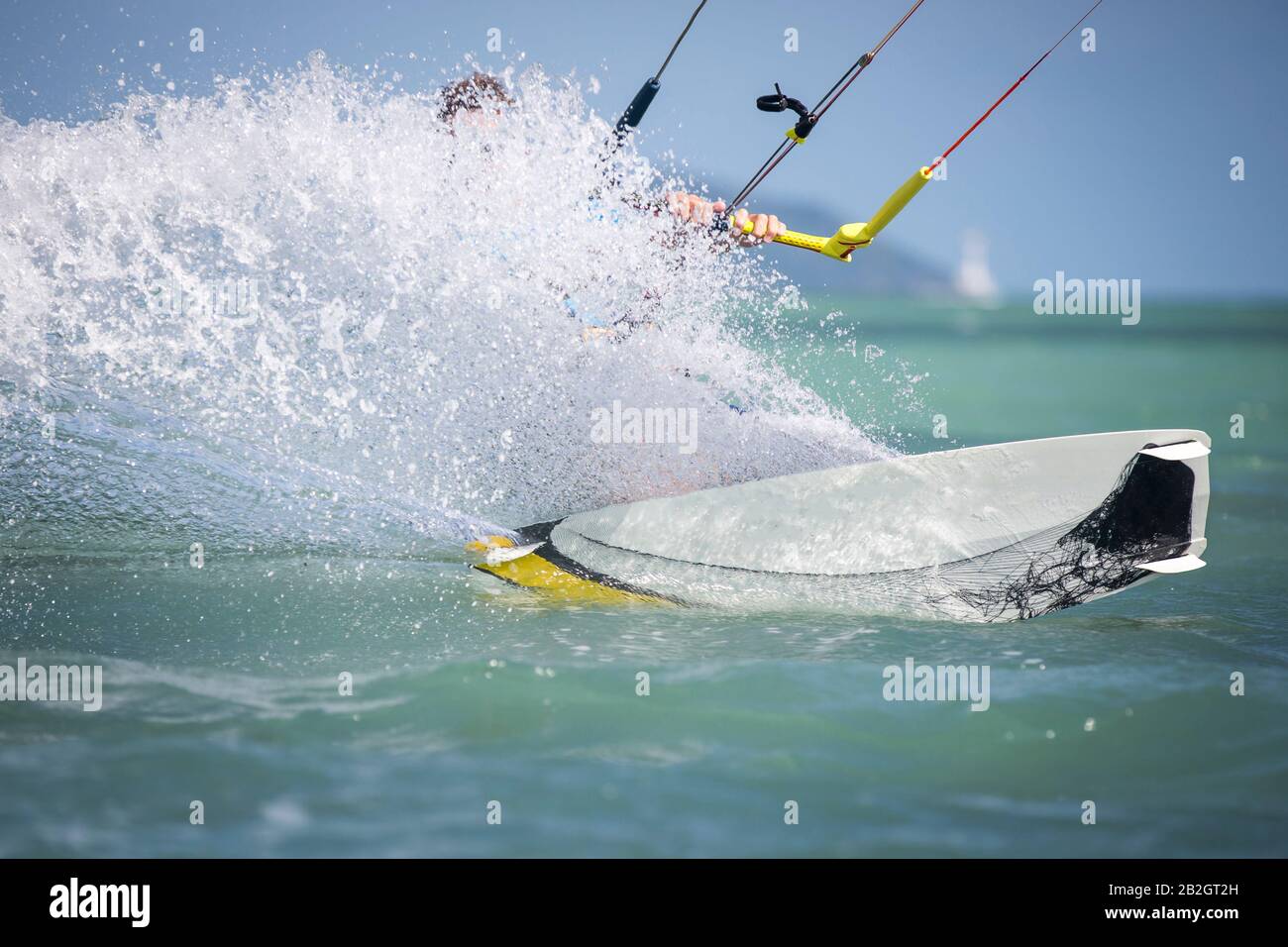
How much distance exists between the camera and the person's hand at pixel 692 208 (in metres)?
4.50

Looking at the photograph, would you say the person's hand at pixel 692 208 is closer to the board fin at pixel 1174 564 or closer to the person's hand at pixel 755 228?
the person's hand at pixel 755 228

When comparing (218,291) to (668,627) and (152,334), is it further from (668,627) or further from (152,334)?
(668,627)

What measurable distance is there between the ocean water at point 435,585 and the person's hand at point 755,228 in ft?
0.67

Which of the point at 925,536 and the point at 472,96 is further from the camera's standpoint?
the point at 472,96

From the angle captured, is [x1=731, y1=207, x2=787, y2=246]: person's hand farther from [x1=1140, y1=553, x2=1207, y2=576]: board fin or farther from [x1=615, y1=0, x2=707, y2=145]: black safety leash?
[x1=1140, y1=553, x2=1207, y2=576]: board fin

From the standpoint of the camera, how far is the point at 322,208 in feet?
13.8

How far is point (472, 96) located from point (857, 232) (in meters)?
1.85
